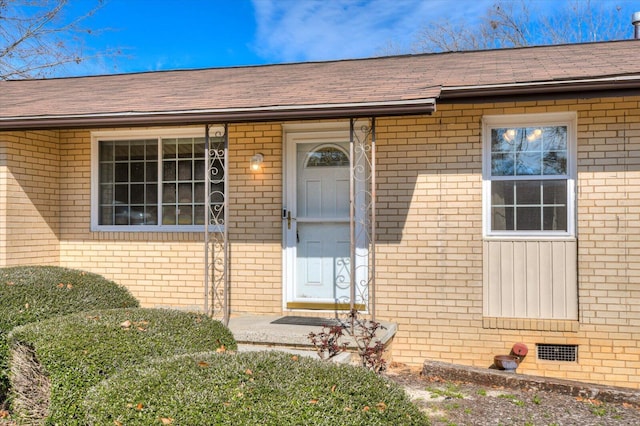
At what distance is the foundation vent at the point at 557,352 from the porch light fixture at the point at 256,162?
3.95 m

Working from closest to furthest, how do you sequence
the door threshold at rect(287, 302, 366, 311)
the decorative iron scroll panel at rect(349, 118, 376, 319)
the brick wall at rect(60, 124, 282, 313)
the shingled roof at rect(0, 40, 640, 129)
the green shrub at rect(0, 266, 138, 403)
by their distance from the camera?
the green shrub at rect(0, 266, 138, 403) → the shingled roof at rect(0, 40, 640, 129) → the decorative iron scroll panel at rect(349, 118, 376, 319) → the door threshold at rect(287, 302, 366, 311) → the brick wall at rect(60, 124, 282, 313)

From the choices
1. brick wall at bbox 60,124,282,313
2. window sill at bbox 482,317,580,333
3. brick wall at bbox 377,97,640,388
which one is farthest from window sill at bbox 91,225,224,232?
window sill at bbox 482,317,580,333

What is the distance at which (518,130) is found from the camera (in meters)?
6.53

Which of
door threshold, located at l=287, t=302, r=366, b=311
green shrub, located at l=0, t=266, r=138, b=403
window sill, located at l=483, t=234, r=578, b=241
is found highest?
window sill, located at l=483, t=234, r=578, b=241

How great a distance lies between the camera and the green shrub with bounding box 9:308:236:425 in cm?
370

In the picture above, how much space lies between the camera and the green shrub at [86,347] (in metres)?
3.70

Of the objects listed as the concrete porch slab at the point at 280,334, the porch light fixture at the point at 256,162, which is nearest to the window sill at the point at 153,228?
the porch light fixture at the point at 256,162

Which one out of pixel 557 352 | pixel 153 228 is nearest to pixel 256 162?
pixel 153 228

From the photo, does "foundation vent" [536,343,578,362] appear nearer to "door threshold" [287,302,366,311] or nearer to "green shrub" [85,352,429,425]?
"door threshold" [287,302,366,311]

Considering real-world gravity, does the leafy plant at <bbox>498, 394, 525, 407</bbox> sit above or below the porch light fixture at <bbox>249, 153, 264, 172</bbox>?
below

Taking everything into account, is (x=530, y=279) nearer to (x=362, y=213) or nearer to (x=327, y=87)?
(x=362, y=213)

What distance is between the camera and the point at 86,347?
380 cm

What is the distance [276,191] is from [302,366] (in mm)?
4282

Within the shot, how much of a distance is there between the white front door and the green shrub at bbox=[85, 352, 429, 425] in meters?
3.96
